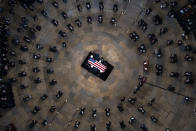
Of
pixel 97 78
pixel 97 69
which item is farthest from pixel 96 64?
pixel 97 78

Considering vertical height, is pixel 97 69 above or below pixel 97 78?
above

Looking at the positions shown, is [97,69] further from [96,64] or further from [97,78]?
[97,78]

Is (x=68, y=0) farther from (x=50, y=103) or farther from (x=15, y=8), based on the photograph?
(x=50, y=103)

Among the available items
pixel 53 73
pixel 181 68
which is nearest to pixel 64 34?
pixel 53 73

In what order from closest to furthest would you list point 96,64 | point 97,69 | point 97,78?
point 96,64
point 97,69
point 97,78

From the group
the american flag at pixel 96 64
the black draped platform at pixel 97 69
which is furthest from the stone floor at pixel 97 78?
the american flag at pixel 96 64

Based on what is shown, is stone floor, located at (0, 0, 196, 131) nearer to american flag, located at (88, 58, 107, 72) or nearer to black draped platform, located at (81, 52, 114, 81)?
black draped platform, located at (81, 52, 114, 81)

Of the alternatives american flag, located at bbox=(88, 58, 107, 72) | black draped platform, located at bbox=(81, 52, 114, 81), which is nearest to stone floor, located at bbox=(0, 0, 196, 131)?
black draped platform, located at bbox=(81, 52, 114, 81)

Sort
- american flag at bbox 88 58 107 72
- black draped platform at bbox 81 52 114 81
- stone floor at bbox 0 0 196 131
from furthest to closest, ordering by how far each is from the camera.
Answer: black draped platform at bbox 81 52 114 81, american flag at bbox 88 58 107 72, stone floor at bbox 0 0 196 131
